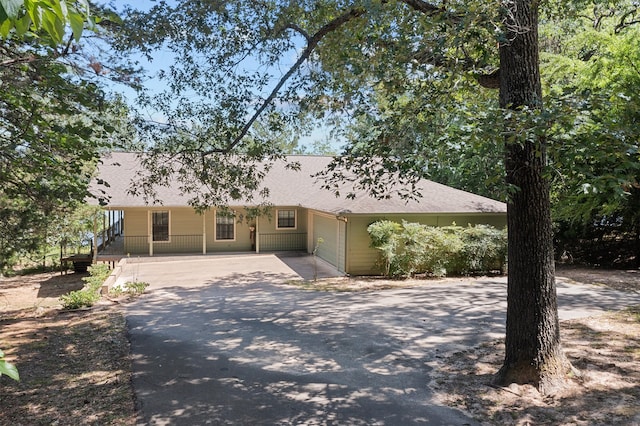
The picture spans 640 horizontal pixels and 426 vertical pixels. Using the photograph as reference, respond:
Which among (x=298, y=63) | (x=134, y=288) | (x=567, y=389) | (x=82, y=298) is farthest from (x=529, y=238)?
(x=134, y=288)

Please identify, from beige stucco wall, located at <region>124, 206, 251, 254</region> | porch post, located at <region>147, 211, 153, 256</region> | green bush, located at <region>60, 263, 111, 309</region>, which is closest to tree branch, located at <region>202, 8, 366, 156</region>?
green bush, located at <region>60, 263, 111, 309</region>

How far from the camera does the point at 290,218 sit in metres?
22.6

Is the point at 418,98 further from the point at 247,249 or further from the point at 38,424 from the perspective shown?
the point at 247,249

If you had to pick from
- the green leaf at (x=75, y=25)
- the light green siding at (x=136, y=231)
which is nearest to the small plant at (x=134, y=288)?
the light green siding at (x=136, y=231)

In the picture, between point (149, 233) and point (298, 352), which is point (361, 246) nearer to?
point (298, 352)

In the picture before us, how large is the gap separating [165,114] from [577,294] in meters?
11.5

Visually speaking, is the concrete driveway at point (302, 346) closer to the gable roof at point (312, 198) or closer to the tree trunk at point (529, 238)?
the tree trunk at point (529, 238)

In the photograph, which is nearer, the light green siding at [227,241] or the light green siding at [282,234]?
the light green siding at [227,241]

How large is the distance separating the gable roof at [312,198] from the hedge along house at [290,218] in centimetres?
4

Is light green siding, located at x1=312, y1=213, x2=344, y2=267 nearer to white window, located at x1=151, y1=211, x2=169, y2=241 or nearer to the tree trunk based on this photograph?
white window, located at x1=151, y1=211, x2=169, y2=241

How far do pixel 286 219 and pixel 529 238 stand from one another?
1716cm

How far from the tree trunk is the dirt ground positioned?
0.37 metres

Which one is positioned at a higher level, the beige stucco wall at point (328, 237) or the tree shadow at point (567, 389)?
the beige stucco wall at point (328, 237)

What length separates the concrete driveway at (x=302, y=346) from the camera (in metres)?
5.53
